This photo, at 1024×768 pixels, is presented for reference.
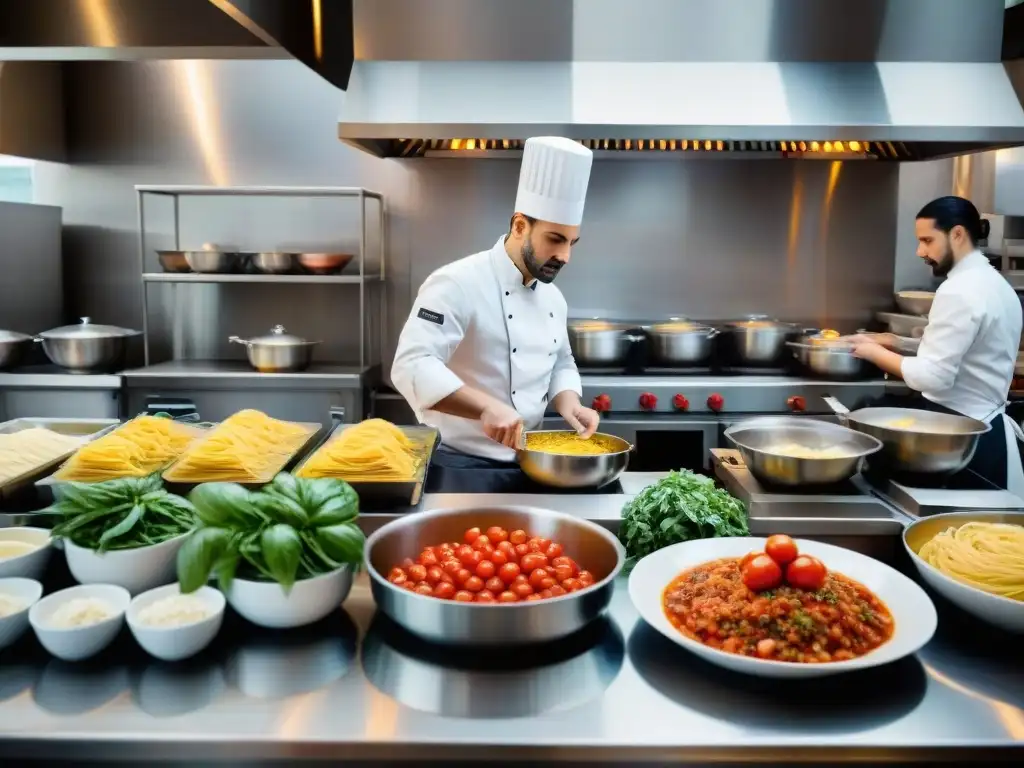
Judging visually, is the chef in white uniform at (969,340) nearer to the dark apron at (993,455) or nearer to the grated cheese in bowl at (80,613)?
the dark apron at (993,455)

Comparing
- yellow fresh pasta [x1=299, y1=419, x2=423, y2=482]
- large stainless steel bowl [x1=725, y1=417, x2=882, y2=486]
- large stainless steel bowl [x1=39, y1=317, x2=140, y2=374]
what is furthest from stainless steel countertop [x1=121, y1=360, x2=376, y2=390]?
large stainless steel bowl [x1=725, y1=417, x2=882, y2=486]

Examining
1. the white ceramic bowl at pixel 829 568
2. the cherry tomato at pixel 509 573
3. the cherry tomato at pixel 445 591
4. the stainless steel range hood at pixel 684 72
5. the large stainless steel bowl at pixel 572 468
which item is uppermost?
the stainless steel range hood at pixel 684 72

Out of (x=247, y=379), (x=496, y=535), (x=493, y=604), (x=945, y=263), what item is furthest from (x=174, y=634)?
(x=945, y=263)

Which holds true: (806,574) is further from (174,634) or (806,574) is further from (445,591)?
(174,634)

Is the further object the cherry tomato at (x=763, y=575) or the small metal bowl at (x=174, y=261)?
the small metal bowl at (x=174, y=261)

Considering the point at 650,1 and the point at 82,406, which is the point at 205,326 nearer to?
the point at 82,406

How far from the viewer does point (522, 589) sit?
62.0 inches

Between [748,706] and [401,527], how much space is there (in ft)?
2.60

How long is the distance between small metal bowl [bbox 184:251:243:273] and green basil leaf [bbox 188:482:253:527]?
3.00 metres

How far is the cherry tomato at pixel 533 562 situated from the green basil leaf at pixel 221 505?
53cm

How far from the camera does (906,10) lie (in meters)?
3.86

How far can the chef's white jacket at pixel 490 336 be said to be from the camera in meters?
2.96

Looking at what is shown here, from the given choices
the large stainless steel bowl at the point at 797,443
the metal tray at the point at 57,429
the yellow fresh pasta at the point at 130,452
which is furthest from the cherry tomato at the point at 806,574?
the metal tray at the point at 57,429

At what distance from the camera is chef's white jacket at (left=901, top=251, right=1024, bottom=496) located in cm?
355
